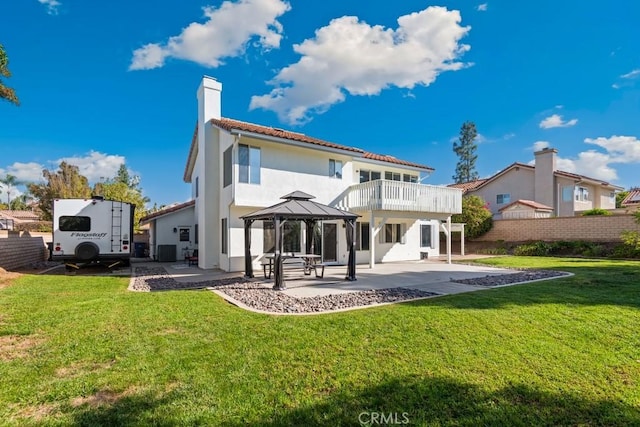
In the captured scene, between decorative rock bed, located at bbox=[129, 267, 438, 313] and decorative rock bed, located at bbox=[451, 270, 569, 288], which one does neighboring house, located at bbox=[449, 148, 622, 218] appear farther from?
decorative rock bed, located at bbox=[129, 267, 438, 313]

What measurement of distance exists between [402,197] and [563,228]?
12.6 metres

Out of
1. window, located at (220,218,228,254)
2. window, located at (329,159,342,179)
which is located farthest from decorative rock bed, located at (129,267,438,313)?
window, located at (329,159,342,179)

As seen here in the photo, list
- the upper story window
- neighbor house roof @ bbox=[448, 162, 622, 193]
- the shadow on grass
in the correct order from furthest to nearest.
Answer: neighbor house roof @ bbox=[448, 162, 622, 193] → the upper story window → the shadow on grass

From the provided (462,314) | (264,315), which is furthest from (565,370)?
(264,315)

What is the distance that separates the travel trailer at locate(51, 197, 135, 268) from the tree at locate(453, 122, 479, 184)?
47724 millimetres

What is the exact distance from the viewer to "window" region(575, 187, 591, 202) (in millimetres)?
28695

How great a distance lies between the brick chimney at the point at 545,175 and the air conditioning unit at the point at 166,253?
29726 millimetres

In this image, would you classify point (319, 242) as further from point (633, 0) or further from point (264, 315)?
point (633, 0)

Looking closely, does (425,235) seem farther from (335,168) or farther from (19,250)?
(19,250)

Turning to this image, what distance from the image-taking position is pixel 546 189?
28828 mm

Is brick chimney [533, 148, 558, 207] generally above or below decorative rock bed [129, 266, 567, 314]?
above

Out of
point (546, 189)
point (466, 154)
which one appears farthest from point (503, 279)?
point (466, 154)

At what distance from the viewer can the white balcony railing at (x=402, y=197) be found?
49.8ft

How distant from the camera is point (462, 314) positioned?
589cm
